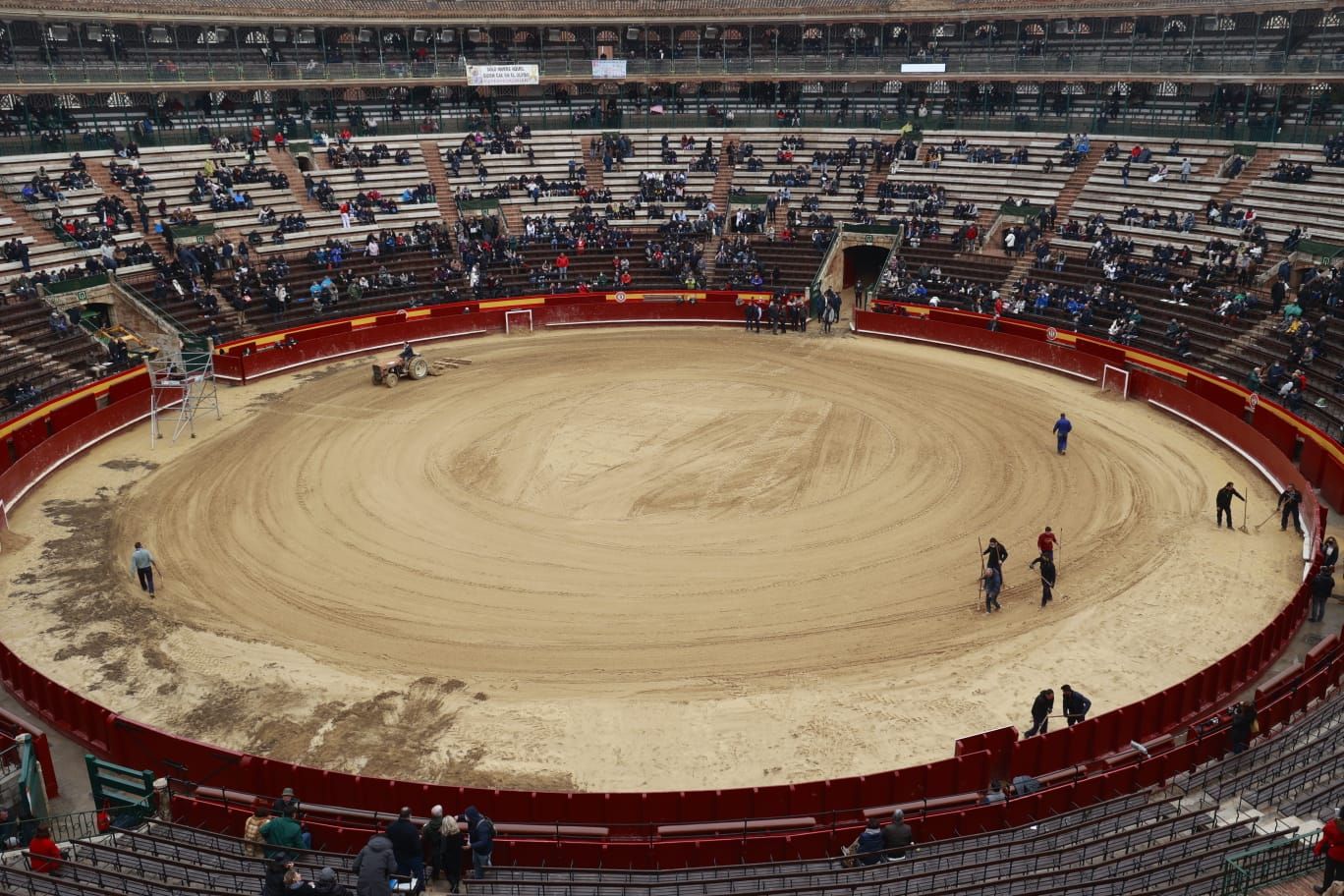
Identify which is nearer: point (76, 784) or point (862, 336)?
point (76, 784)

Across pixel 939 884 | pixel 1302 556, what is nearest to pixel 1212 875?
pixel 939 884

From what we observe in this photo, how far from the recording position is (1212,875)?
12672 millimetres

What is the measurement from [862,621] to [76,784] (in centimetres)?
1404

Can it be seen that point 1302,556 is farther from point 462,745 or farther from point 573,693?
point 462,745

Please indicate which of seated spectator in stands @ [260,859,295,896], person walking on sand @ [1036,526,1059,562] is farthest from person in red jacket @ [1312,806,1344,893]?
seated spectator in stands @ [260,859,295,896]

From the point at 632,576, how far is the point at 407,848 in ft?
35.2

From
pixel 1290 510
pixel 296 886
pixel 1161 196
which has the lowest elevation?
pixel 296 886

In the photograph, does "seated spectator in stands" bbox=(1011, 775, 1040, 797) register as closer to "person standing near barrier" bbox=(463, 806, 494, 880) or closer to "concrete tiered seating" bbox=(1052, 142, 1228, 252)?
"person standing near barrier" bbox=(463, 806, 494, 880)

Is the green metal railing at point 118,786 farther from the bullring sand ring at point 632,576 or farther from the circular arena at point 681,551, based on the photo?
the bullring sand ring at point 632,576

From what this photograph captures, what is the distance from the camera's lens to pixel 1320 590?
2152 centimetres

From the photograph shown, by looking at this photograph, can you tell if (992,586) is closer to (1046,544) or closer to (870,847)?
(1046,544)

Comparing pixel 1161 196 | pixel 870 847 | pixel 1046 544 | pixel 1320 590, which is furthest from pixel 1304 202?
pixel 870 847

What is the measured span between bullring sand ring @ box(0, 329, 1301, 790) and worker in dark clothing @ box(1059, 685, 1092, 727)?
3.39 feet

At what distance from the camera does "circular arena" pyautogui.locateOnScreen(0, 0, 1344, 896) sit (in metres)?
15.5
